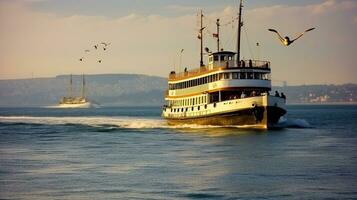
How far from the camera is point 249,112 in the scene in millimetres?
70500

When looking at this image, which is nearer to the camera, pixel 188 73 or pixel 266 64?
pixel 266 64

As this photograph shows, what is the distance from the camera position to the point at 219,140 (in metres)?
61.2

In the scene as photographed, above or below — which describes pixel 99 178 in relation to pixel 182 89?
below

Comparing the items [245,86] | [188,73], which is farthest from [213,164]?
[188,73]

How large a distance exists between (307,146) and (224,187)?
2560cm

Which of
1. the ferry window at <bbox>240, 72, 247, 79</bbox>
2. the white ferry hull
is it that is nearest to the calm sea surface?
the white ferry hull

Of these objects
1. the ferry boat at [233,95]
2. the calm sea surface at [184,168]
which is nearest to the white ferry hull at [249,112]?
the ferry boat at [233,95]

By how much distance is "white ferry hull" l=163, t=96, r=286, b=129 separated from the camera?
6919cm

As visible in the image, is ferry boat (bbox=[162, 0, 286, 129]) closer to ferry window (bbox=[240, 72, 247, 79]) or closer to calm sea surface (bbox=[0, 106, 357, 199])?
ferry window (bbox=[240, 72, 247, 79])

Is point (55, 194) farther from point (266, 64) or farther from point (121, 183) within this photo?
point (266, 64)

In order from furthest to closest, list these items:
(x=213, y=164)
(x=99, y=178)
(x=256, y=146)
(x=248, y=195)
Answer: (x=256, y=146), (x=213, y=164), (x=99, y=178), (x=248, y=195)

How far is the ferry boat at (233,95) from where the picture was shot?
7006 cm

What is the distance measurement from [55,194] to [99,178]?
209 inches

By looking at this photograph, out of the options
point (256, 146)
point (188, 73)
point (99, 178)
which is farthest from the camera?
point (188, 73)
